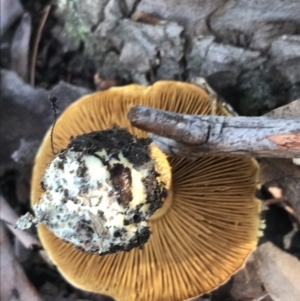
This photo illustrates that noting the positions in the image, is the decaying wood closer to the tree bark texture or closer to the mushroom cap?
the mushroom cap

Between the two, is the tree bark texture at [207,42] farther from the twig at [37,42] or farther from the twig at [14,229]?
the twig at [14,229]

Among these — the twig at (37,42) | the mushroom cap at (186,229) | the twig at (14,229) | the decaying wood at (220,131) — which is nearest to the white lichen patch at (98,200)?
the decaying wood at (220,131)

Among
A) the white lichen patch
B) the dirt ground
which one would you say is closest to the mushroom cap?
the dirt ground

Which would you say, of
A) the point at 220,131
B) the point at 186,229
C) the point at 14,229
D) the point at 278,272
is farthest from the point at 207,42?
the point at 14,229

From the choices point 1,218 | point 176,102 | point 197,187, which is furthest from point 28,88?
point 197,187

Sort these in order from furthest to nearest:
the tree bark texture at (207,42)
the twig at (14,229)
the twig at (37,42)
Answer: the twig at (37,42)
the twig at (14,229)
the tree bark texture at (207,42)

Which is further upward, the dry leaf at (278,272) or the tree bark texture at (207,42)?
the tree bark texture at (207,42)

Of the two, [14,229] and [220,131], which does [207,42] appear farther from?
[14,229]
